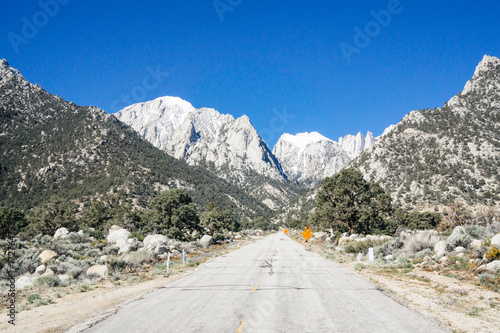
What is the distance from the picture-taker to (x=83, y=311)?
29.6ft

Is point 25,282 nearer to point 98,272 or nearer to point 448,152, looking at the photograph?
point 98,272

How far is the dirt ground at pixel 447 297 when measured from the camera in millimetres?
7469

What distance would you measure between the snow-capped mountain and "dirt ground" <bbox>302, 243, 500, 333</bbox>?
73094 millimetres

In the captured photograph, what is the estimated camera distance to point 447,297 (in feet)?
33.1

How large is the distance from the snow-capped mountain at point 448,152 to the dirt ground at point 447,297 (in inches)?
2878

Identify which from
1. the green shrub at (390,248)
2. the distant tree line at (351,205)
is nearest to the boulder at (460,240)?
the green shrub at (390,248)

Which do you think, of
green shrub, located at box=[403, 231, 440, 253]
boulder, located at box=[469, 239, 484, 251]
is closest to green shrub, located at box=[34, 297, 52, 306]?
boulder, located at box=[469, 239, 484, 251]

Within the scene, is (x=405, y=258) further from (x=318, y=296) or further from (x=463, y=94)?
(x=463, y=94)

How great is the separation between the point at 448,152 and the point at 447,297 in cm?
10161

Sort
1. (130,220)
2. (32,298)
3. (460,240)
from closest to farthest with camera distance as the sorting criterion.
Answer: (32,298) < (460,240) < (130,220)

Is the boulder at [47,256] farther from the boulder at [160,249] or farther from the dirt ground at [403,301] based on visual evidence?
the dirt ground at [403,301]

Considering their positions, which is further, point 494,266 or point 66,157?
point 66,157

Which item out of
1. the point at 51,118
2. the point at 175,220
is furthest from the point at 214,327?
the point at 51,118

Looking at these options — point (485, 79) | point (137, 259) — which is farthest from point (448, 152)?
point (137, 259)
